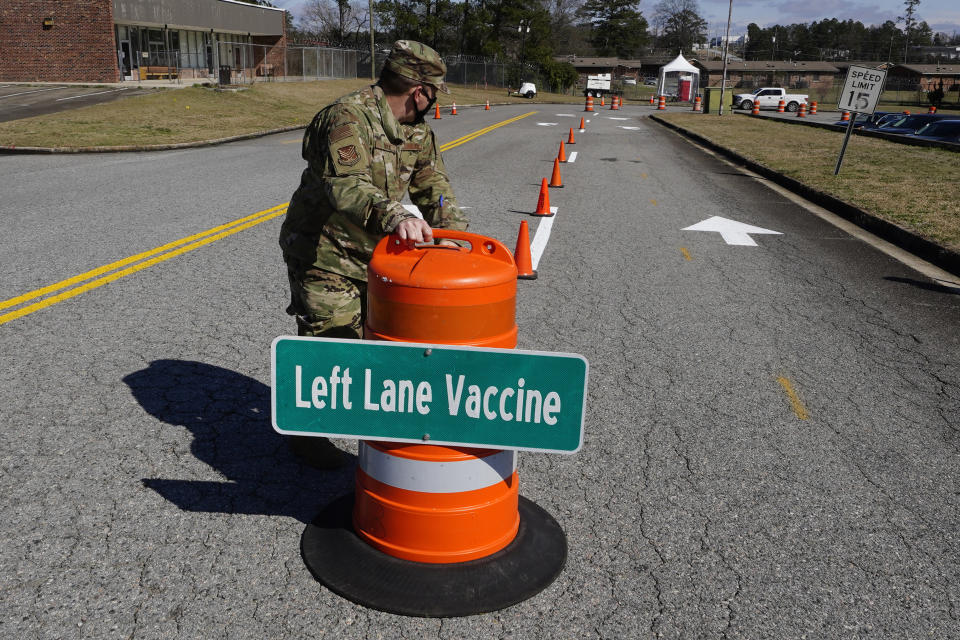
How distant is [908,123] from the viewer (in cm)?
2678

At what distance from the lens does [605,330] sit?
591cm

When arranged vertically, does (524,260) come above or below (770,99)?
below

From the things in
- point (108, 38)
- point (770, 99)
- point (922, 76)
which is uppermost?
point (922, 76)

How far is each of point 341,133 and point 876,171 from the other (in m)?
16.1

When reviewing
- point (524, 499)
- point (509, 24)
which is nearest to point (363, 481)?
point (524, 499)

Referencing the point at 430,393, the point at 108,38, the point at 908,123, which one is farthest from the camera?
the point at 108,38

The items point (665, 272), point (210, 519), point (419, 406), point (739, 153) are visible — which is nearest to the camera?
point (419, 406)

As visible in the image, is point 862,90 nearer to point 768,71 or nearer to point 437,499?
point 437,499

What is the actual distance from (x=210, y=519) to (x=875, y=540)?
277cm

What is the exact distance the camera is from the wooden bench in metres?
43.5

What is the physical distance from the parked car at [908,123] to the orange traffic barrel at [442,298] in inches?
1068

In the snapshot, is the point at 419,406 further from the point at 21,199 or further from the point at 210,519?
the point at 21,199

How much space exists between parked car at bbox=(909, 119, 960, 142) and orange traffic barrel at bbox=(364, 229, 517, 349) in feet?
80.5

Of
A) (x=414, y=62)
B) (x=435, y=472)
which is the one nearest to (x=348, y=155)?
(x=414, y=62)
